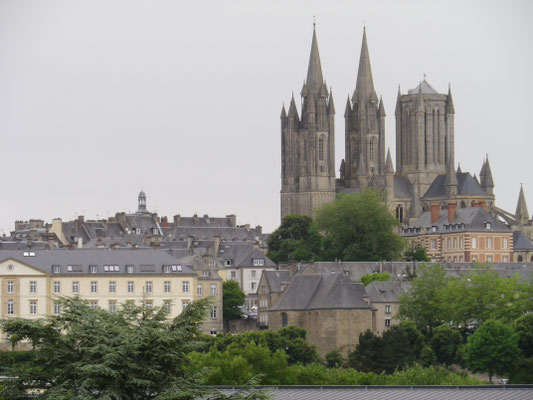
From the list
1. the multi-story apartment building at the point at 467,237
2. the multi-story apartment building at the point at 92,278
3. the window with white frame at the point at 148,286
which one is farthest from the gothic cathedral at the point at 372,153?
the window with white frame at the point at 148,286

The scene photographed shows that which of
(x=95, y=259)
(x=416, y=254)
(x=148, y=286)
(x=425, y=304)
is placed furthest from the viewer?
(x=416, y=254)

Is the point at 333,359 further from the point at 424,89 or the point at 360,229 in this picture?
the point at 424,89

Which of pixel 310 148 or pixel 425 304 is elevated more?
pixel 310 148

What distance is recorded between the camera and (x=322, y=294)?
102 metres

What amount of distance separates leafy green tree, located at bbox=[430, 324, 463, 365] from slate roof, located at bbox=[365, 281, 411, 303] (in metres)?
6.98

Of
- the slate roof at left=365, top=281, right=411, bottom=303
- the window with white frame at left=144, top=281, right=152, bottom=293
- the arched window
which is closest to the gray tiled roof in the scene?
the arched window

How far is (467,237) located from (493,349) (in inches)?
2287

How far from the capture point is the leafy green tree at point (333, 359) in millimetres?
94637

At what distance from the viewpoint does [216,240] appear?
136 metres

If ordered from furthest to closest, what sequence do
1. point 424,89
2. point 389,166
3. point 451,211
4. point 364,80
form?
point 424,89 → point 364,80 → point 389,166 → point 451,211

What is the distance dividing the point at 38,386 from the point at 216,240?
297ft

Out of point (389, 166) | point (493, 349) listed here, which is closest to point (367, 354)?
point (493, 349)

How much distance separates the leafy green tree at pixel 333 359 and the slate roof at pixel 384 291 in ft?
24.7

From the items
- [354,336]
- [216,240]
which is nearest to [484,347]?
[354,336]
